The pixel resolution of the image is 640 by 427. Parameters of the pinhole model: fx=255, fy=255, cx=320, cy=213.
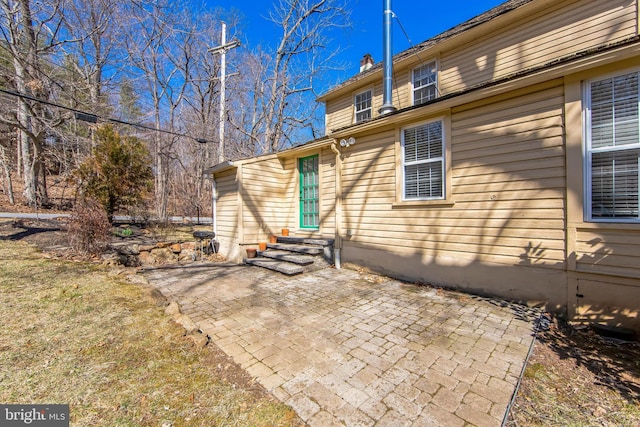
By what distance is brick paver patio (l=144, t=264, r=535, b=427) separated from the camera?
1.85 m

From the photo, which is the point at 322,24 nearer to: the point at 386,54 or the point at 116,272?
the point at 386,54

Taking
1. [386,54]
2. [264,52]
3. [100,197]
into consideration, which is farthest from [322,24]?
[100,197]

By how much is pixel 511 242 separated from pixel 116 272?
7.43 meters

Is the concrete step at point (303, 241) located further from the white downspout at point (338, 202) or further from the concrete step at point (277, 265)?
the concrete step at point (277, 265)

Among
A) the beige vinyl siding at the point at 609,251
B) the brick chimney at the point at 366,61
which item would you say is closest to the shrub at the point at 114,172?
the brick chimney at the point at 366,61

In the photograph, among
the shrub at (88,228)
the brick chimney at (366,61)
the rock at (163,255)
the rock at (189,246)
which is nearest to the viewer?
the shrub at (88,228)

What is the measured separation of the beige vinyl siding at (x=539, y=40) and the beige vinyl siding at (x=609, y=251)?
4754mm

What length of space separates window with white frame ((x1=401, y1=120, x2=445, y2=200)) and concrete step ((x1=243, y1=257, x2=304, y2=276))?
2803mm

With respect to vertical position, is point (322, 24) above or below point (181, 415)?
above

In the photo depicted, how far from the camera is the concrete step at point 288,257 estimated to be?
595cm

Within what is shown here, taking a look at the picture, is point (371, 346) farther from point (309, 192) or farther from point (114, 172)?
point (114, 172)

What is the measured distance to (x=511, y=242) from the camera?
388 cm

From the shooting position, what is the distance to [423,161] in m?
4.91

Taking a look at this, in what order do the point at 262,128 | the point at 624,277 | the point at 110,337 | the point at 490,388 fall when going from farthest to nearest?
the point at 262,128, the point at 624,277, the point at 110,337, the point at 490,388
